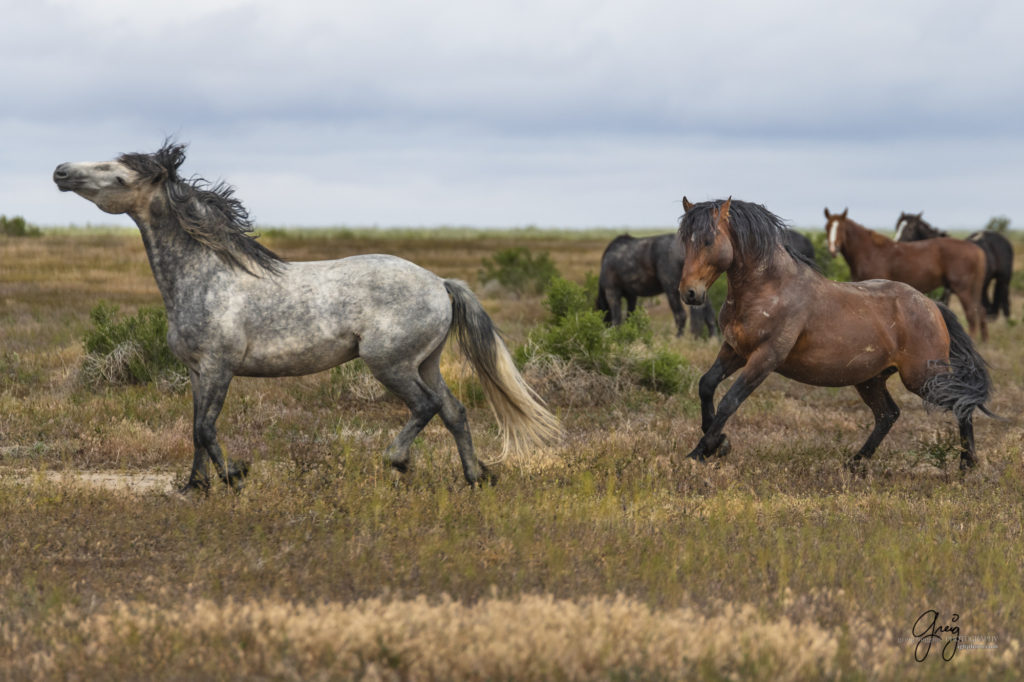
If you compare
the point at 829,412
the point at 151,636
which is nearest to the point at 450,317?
the point at 151,636

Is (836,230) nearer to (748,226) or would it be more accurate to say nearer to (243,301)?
(748,226)

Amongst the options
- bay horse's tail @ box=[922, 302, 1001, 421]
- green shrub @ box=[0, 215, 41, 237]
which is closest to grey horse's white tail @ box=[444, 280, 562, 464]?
bay horse's tail @ box=[922, 302, 1001, 421]

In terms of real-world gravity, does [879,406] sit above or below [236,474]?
above

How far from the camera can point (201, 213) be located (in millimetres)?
7066

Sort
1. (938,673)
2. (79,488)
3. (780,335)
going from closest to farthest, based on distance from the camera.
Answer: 1. (938,673)
2. (79,488)
3. (780,335)

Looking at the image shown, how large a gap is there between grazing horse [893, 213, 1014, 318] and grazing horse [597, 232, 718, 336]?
6878 millimetres

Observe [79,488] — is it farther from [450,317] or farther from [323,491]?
[450,317]

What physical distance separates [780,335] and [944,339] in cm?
165

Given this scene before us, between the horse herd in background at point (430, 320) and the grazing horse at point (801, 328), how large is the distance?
1cm

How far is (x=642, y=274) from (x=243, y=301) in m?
11.5

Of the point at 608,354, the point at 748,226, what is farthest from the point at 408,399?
the point at 608,354

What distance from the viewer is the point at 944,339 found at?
8469 millimetres

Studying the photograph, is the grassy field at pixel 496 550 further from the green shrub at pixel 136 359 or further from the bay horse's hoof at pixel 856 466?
the green shrub at pixel 136 359
